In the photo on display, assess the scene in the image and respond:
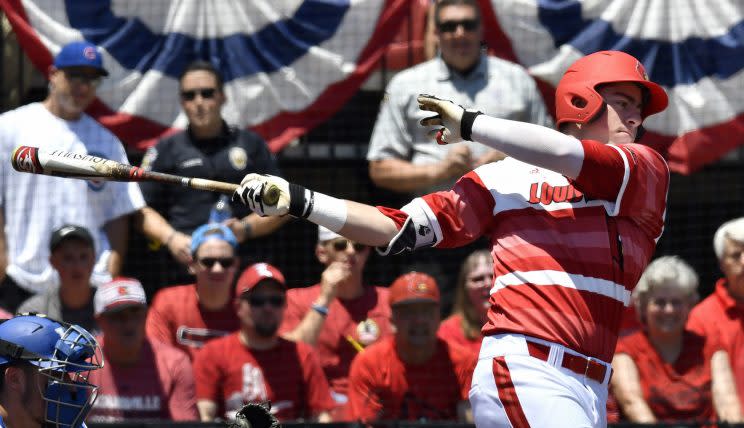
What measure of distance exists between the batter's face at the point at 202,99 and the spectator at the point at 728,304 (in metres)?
2.69

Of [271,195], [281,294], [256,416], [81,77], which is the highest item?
[81,77]

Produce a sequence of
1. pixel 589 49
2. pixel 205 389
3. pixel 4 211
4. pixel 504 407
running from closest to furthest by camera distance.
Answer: pixel 504 407
pixel 205 389
pixel 4 211
pixel 589 49

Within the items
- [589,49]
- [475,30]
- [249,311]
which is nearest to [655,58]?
[589,49]

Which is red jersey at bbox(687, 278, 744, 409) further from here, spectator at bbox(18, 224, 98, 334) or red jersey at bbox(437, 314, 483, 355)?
spectator at bbox(18, 224, 98, 334)

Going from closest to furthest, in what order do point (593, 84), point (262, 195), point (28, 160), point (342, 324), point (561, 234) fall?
point (262, 195) → point (561, 234) → point (593, 84) → point (28, 160) → point (342, 324)

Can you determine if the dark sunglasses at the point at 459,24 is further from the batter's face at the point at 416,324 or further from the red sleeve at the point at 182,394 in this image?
the red sleeve at the point at 182,394

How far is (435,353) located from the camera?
6504 millimetres

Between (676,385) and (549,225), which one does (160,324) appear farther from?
(549,225)

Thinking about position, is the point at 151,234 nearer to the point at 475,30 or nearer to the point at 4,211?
the point at 4,211

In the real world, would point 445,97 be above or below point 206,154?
above

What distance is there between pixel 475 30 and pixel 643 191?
318 cm

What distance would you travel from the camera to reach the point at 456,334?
6.82 metres

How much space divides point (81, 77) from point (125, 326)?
145 centimetres

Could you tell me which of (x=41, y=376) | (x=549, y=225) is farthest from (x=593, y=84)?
(x=41, y=376)
